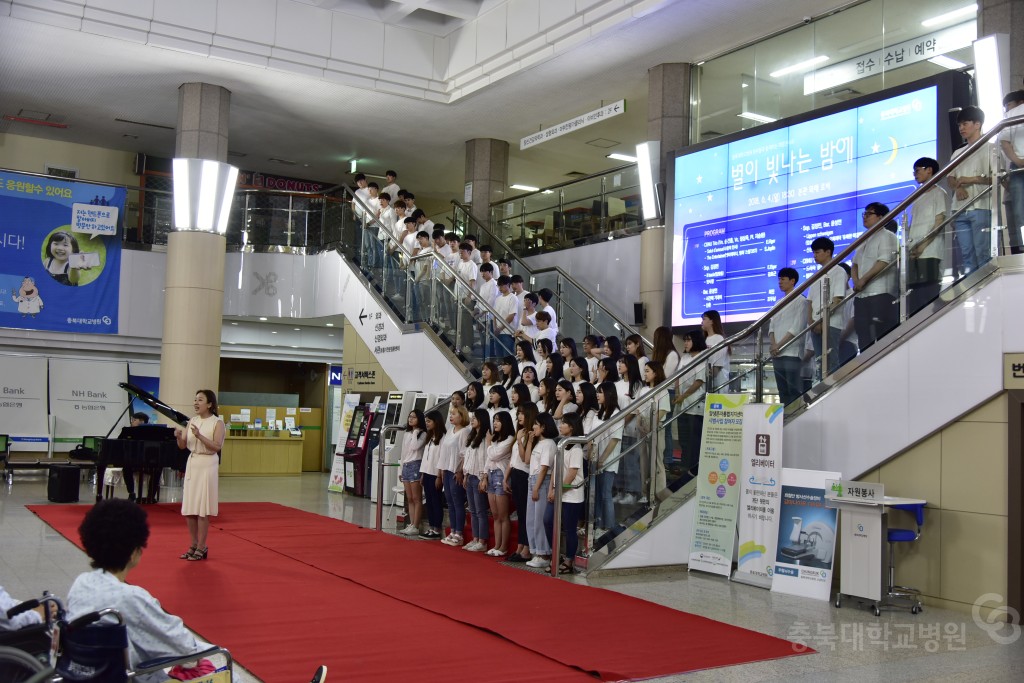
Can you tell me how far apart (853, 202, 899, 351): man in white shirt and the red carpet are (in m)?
3.00

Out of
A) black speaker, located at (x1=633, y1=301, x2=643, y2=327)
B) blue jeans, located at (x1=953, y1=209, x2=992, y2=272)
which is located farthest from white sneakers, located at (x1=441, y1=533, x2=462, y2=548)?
blue jeans, located at (x1=953, y1=209, x2=992, y2=272)

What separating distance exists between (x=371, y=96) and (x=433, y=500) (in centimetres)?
851

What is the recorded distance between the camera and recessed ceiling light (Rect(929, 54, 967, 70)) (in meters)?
11.0

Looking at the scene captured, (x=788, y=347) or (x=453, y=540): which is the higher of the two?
(x=788, y=347)

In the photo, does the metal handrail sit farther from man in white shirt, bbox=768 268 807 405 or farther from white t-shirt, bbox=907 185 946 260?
white t-shirt, bbox=907 185 946 260

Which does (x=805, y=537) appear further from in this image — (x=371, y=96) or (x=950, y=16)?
(x=371, y=96)

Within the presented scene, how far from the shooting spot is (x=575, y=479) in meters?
8.27

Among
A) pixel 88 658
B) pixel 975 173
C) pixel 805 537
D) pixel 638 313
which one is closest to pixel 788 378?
pixel 805 537

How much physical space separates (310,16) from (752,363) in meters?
9.96

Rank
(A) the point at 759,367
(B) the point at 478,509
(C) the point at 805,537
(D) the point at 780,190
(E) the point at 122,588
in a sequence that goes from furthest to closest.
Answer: (D) the point at 780,190
(B) the point at 478,509
(A) the point at 759,367
(C) the point at 805,537
(E) the point at 122,588

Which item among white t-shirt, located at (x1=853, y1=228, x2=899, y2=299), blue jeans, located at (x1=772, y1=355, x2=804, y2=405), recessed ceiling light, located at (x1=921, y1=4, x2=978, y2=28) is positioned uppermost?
recessed ceiling light, located at (x1=921, y1=4, x2=978, y2=28)

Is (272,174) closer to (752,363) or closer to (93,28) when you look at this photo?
(93,28)

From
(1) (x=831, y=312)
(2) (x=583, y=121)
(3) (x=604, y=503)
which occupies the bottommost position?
(3) (x=604, y=503)

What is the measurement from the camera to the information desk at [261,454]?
60.8 ft
